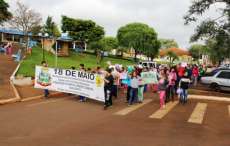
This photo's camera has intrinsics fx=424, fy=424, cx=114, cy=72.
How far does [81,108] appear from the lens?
16750mm

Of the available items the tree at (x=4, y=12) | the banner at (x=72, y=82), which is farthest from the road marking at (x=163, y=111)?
the tree at (x=4, y=12)

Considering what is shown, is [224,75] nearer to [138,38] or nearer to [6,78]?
[6,78]

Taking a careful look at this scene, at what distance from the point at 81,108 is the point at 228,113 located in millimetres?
5887

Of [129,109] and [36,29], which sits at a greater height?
[36,29]

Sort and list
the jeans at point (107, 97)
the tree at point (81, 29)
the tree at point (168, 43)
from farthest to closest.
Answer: the tree at point (168, 43)
the tree at point (81, 29)
the jeans at point (107, 97)

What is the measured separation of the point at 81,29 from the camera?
82.3m

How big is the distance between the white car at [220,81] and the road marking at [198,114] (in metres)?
8.82

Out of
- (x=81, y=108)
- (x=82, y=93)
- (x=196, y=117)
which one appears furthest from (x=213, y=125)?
(x=82, y=93)

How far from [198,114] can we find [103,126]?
4987 millimetres

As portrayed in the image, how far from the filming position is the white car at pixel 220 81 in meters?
28.2

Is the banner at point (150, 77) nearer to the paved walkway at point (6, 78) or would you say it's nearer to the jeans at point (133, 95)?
the jeans at point (133, 95)

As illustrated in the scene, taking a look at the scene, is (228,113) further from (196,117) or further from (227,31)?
(227,31)

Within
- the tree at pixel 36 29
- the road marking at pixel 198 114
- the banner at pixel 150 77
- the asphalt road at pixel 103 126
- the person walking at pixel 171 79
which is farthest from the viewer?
the tree at pixel 36 29

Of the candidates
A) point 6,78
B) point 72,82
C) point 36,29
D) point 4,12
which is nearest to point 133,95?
point 72,82
